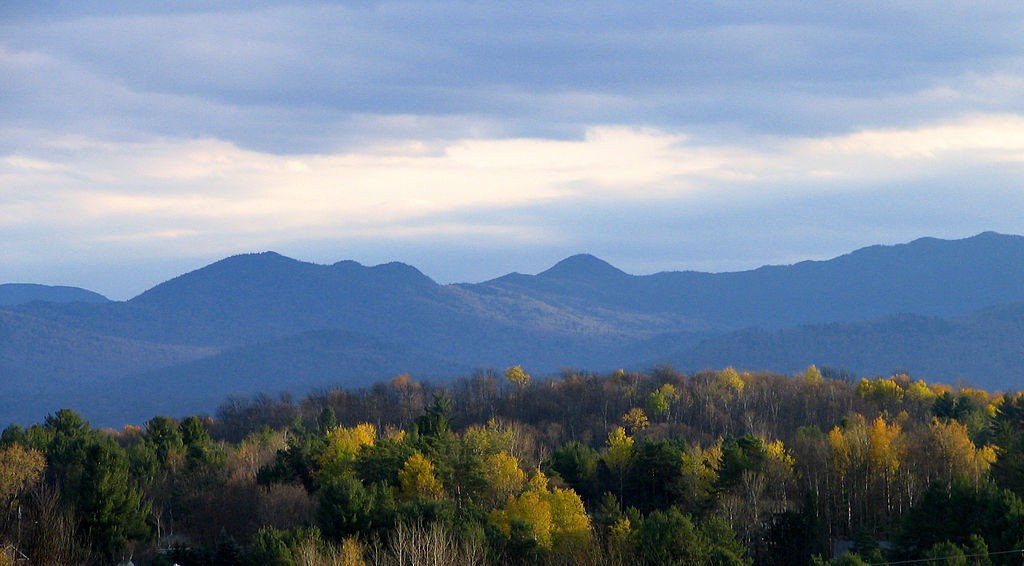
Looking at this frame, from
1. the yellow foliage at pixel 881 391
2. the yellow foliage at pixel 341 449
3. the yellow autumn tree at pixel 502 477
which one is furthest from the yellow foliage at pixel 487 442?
the yellow foliage at pixel 881 391

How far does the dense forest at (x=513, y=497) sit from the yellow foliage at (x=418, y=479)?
9cm

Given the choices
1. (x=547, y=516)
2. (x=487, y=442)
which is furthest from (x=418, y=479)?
(x=487, y=442)

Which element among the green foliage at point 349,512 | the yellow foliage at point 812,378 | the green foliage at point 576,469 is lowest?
the green foliage at point 576,469

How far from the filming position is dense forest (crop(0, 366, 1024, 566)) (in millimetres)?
44781

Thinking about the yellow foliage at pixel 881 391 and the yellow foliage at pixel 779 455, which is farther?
the yellow foliage at pixel 881 391

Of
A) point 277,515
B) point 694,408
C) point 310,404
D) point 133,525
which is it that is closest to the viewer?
point 133,525

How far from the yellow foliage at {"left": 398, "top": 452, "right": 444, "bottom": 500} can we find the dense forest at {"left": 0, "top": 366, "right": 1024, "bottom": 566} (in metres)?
0.09

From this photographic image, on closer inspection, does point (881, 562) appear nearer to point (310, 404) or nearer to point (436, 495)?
point (436, 495)

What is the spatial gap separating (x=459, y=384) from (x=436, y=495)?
101403 mm

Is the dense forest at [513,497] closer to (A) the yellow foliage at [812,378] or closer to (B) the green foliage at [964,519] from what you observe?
(B) the green foliage at [964,519]

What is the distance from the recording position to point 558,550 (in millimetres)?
51219

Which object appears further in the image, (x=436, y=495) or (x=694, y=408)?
(x=694, y=408)

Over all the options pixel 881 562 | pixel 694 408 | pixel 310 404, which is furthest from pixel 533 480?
pixel 310 404

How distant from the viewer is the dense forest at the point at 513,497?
147ft
